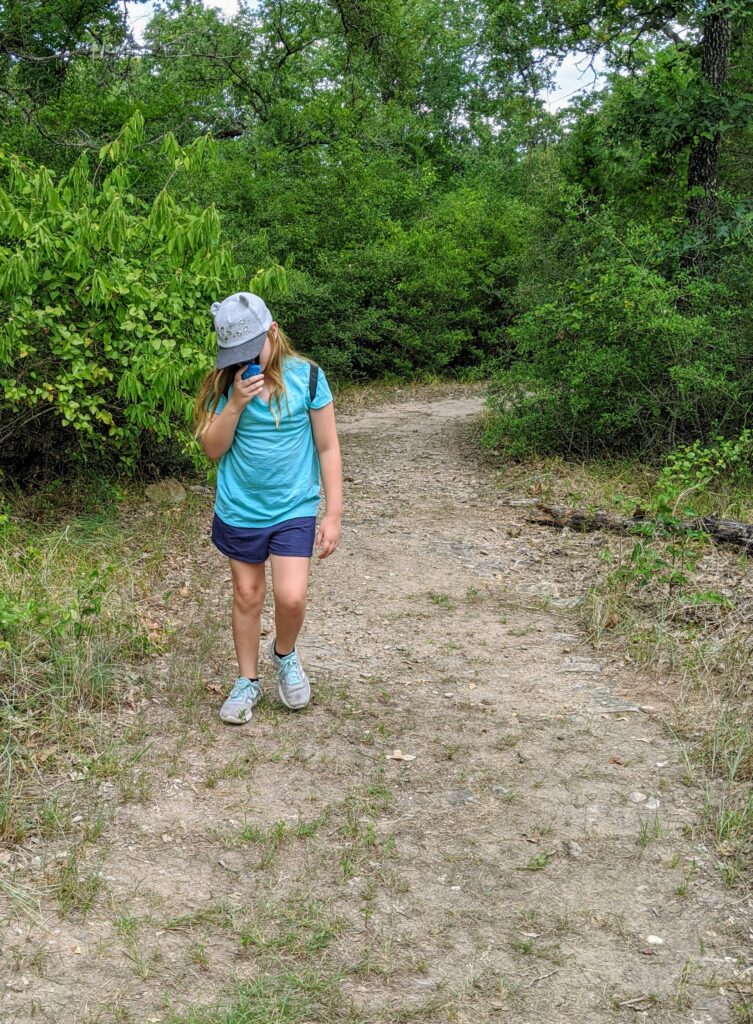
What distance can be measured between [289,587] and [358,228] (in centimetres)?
1253

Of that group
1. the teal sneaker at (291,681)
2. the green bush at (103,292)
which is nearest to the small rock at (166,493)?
the green bush at (103,292)

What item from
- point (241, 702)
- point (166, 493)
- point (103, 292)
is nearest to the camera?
point (241, 702)

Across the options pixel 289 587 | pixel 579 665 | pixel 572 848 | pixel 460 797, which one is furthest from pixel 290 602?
pixel 579 665

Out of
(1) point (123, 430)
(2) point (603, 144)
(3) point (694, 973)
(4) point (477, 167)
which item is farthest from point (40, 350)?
(4) point (477, 167)

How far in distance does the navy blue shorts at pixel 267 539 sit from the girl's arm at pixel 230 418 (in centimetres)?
29

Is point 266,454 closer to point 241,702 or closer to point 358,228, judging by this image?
point 241,702

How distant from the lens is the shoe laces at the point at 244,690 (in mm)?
4238

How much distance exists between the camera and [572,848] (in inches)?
133

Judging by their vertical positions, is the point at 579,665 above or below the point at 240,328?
below

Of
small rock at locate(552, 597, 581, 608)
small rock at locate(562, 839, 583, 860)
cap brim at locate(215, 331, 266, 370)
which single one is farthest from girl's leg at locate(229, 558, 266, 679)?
small rock at locate(552, 597, 581, 608)

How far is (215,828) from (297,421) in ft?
5.12

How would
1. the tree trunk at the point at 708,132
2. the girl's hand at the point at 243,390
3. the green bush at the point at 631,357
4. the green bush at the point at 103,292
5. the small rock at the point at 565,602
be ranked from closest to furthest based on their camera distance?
the girl's hand at the point at 243,390 → the green bush at the point at 103,292 → the small rock at the point at 565,602 → the green bush at the point at 631,357 → the tree trunk at the point at 708,132

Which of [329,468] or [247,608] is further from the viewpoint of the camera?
[247,608]

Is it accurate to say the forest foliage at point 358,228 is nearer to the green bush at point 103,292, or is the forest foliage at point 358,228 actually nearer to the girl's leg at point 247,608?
the green bush at point 103,292
